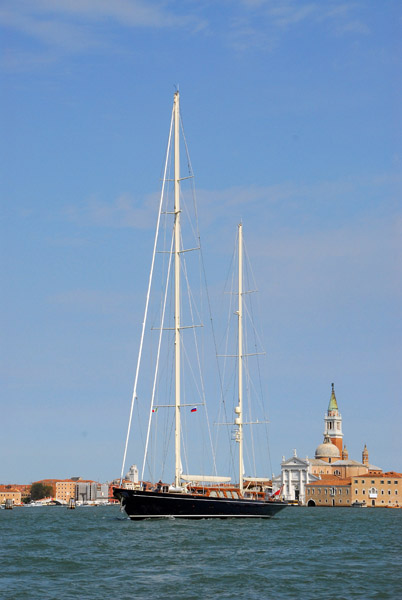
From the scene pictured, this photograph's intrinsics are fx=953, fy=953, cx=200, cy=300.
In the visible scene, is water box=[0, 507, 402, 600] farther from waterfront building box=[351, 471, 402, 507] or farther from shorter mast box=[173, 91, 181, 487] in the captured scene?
waterfront building box=[351, 471, 402, 507]

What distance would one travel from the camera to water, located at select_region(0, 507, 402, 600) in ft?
88.5

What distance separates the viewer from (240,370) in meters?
65.4

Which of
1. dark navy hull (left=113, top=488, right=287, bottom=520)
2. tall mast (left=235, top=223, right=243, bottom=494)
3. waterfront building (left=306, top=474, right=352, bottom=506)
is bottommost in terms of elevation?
waterfront building (left=306, top=474, right=352, bottom=506)

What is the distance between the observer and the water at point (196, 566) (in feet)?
88.5

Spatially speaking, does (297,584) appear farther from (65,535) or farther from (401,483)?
(401,483)

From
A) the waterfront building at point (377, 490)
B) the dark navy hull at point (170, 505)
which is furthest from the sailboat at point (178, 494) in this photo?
the waterfront building at point (377, 490)

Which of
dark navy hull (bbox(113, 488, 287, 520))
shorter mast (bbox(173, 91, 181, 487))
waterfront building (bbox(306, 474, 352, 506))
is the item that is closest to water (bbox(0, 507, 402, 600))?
dark navy hull (bbox(113, 488, 287, 520))

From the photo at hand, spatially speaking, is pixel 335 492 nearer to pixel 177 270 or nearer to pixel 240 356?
pixel 240 356

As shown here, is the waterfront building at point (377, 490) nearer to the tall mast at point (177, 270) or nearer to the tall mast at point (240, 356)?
the tall mast at point (240, 356)

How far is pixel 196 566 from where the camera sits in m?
32.3

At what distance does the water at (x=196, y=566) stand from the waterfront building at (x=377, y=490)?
149 metres

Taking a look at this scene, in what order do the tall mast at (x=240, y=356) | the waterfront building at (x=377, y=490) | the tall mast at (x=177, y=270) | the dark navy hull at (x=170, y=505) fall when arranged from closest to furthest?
the dark navy hull at (x=170, y=505) → the tall mast at (x=177, y=270) → the tall mast at (x=240, y=356) → the waterfront building at (x=377, y=490)

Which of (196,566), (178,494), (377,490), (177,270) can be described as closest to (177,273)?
(177,270)

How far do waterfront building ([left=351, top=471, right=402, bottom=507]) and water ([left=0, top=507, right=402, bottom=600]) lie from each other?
5874 inches
